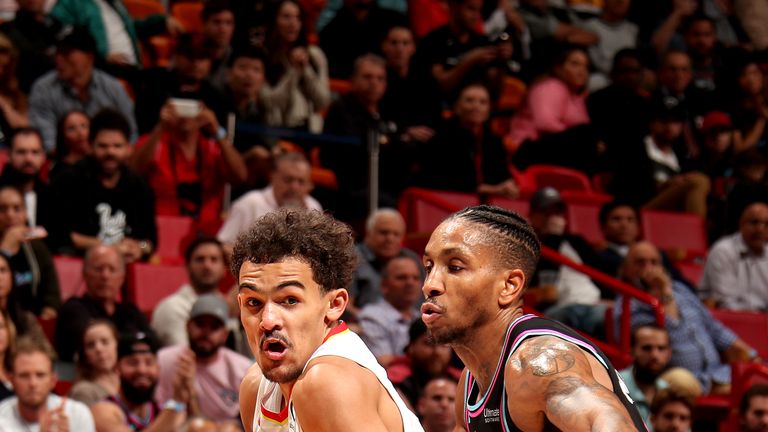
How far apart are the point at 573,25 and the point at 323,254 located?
10.9 meters

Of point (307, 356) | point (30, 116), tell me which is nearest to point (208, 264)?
point (30, 116)

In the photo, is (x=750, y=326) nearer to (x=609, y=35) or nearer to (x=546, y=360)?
(x=609, y=35)

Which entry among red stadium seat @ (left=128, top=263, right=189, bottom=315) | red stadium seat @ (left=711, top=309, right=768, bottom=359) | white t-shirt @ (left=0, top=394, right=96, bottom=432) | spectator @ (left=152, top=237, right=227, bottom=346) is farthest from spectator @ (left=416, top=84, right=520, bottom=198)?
white t-shirt @ (left=0, top=394, right=96, bottom=432)

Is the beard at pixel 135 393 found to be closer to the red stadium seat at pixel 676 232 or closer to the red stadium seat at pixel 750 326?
the red stadium seat at pixel 750 326

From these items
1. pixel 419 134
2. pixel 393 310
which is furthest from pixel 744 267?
pixel 393 310

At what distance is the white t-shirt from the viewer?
24.0ft

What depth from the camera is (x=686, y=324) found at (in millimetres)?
10109

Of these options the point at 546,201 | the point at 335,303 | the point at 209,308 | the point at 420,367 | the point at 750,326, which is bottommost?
the point at 750,326

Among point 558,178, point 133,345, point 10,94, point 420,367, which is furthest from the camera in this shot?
point 558,178

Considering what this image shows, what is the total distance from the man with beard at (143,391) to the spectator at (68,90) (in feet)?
8.31

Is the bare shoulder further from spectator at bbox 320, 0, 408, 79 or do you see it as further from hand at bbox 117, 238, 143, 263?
spectator at bbox 320, 0, 408, 79

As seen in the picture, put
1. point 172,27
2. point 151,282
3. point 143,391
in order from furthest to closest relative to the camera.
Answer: point 172,27 → point 151,282 → point 143,391

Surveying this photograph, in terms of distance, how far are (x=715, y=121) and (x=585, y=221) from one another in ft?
8.13

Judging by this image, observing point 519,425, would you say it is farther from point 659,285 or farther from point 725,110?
point 725,110
